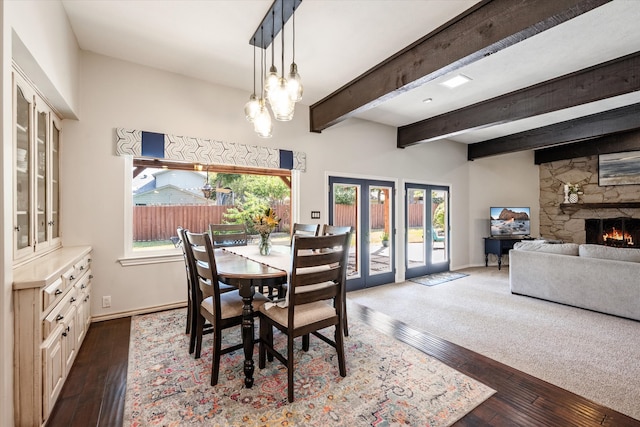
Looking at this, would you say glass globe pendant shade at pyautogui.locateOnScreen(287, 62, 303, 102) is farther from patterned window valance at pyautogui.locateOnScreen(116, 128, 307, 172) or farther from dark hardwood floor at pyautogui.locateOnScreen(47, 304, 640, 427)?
dark hardwood floor at pyautogui.locateOnScreen(47, 304, 640, 427)

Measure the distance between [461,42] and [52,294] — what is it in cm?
352

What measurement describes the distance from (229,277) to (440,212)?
17.7 ft

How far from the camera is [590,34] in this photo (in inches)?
103

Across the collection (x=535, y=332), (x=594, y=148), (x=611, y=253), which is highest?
(x=594, y=148)

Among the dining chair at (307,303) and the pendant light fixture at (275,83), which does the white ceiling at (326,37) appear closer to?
the pendant light fixture at (275,83)

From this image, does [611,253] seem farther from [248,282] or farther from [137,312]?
[137,312]

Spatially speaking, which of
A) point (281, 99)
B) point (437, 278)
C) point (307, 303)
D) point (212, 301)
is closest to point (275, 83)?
point (281, 99)

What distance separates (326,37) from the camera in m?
2.78

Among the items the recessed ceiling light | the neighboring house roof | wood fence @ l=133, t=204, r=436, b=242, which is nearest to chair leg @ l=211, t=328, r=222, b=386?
wood fence @ l=133, t=204, r=436, b=242

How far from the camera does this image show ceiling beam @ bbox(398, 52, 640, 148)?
3.03 metres

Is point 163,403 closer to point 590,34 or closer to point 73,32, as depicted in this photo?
point 73,32

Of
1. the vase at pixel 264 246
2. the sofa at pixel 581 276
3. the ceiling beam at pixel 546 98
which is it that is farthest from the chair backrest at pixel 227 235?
the sofa at pixel 581 276

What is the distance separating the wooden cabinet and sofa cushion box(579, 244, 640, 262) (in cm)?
551

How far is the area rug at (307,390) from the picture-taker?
1786 millimetres
